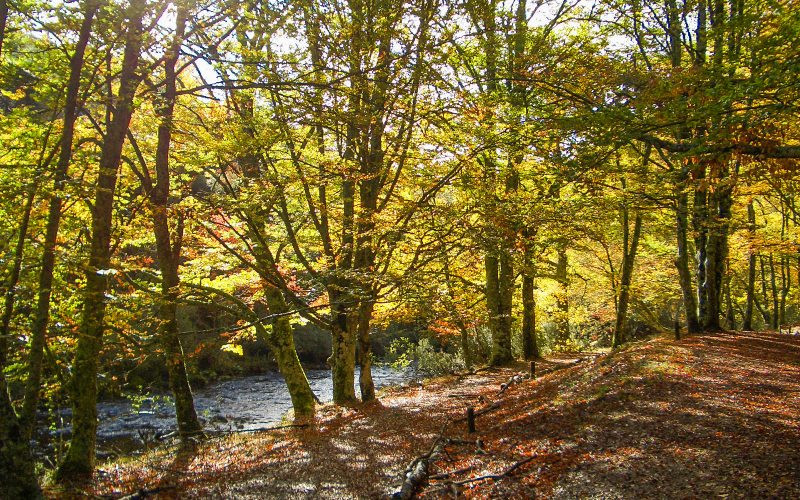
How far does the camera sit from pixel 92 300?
8344 mm

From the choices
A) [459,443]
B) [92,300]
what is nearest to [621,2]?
[459,443]

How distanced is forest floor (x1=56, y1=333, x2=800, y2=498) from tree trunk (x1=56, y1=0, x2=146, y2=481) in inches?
24.0

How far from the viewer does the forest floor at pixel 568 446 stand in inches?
224

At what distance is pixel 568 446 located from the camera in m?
7.08

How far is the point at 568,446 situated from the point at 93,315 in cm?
783

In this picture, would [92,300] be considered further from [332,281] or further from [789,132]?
[789,132]

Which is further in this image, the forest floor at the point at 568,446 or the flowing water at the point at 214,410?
the flowing water at the point at 214,410

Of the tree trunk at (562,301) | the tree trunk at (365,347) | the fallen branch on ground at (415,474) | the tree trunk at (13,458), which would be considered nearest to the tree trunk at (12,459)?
the tree trunk at (13,458)

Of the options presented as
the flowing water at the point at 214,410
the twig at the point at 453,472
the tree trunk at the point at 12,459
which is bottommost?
the flowing water at the point at 214,410

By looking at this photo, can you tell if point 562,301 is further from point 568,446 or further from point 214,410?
point 568,446

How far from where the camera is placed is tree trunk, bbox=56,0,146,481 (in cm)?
819

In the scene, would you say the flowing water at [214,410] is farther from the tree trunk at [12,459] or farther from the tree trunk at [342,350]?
the tree trunk at [12,459]

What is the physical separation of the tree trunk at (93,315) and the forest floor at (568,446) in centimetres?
61

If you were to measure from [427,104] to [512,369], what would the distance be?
10453 mm
